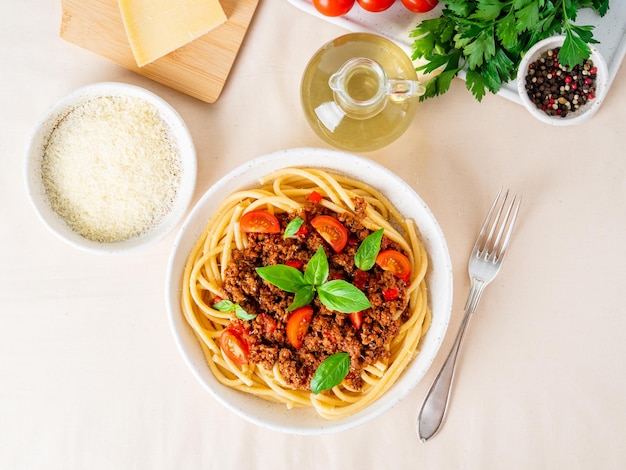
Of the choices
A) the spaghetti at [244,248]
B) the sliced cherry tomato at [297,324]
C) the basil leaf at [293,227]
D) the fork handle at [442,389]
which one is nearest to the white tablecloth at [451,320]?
the fork handle at [442,389]

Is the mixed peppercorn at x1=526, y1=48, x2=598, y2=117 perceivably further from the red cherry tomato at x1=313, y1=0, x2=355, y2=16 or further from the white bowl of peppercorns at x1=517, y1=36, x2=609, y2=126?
the red cherry tomato at x1=313, y1=0, x2=355, y2=16

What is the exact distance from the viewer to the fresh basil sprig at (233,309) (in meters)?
2.23

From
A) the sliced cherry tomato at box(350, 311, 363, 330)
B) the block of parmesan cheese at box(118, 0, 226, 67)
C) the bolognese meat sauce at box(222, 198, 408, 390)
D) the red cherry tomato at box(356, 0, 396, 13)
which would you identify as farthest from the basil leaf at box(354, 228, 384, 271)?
the block of parmesan cheese at box(118, 0, 226, 67)

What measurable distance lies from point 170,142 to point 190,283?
591mm

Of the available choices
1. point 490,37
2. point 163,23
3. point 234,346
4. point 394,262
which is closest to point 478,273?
point 394,262

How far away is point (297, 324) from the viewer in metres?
2.24

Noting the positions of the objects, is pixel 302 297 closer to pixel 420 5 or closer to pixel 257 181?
pixel 257 181

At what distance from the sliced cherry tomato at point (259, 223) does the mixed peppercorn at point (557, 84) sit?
3.65 feet

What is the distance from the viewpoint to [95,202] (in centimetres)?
249

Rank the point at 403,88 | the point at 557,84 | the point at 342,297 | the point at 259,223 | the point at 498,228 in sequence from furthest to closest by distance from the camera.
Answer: the point at 498,228, the point at 557,84, the point at 259,223, the point at 403,88, the point at 342,297

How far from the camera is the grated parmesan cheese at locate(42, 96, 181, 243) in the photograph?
97.2 inches

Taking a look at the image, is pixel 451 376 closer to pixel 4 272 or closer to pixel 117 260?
pixel 117 260

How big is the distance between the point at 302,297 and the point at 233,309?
0.93ft

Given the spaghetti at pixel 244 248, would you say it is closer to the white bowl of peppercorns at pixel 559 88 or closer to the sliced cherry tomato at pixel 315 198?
the sliced cherry tomato at pixel 315 198
